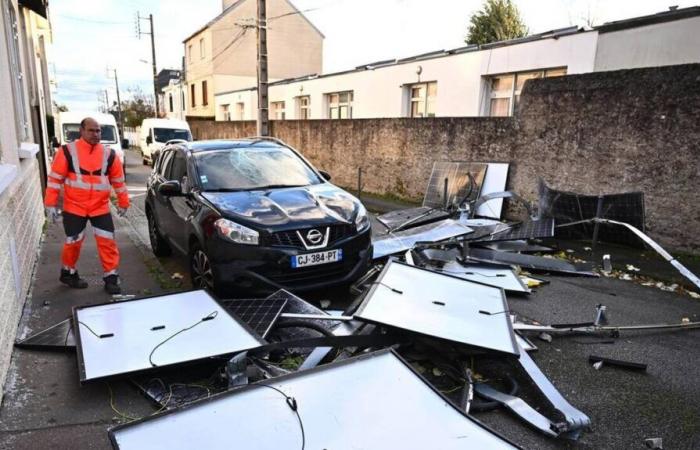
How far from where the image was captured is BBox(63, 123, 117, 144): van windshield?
51.8ft

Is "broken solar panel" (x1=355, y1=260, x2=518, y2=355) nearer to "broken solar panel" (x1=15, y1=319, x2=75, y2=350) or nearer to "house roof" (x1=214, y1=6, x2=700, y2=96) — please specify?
"broken solar panel" (x1=15, y1=319, x2=75, y2=350)

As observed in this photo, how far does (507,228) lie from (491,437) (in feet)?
17.5

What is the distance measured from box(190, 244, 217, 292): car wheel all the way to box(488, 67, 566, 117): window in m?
11.6

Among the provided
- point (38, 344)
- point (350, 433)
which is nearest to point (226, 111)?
point (38, 344)

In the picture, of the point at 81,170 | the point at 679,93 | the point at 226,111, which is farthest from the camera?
the point at 226,111

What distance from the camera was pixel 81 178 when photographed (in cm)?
478

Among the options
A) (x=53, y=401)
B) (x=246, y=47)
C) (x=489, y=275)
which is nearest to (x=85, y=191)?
(x=53, y=401)

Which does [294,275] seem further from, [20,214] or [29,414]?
[20,214]

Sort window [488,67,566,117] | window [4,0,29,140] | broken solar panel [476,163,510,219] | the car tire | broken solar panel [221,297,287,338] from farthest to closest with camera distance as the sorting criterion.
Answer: window [488,67,566,117] < broken solar panel [476,163,510,219] < window [4,0,29,140] < the car tire < broken solar panel [221,297,287,338]

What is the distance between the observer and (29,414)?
2.93 meters

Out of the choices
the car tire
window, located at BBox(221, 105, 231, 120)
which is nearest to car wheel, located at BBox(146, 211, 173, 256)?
the car tire

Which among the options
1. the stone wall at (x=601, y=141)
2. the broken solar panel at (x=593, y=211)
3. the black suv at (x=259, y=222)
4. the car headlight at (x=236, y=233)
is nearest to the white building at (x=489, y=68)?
the stone wall at (x=601, y=141)

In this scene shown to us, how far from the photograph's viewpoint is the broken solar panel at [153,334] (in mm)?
3104

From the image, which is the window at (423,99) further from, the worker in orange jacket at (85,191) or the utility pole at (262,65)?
the worker in orange jacket at (85,191)
